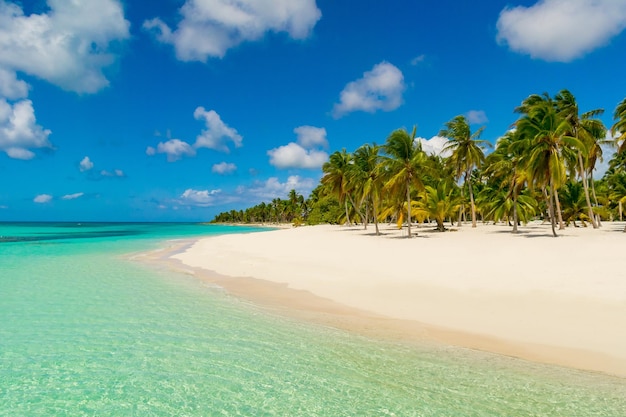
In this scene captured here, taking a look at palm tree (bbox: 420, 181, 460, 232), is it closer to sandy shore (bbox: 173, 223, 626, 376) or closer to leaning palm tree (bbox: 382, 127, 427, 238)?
leaning palm tree (bbox: 382, 127, 427, 238)

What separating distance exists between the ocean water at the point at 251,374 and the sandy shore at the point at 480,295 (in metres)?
0.94

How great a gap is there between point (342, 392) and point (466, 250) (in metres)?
14.9

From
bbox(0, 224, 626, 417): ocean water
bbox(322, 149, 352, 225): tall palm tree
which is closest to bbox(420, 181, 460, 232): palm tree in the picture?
bbox(322, 149, 352, 225): tall palm tree

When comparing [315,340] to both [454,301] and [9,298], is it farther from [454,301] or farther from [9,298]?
[9,298]

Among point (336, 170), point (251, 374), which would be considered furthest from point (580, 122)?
point (251, 374)

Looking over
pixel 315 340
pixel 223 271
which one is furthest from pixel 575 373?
pixel 223 271

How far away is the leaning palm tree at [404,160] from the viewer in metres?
27.0

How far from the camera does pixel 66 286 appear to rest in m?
13.6

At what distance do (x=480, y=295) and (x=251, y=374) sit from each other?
7.12m

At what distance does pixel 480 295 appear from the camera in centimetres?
990

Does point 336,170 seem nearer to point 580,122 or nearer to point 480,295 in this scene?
point 580,122

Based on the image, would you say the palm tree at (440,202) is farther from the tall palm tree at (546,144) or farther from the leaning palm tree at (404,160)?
the tall palm tree at (546,144)

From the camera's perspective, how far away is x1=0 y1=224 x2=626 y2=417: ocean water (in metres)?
4.67

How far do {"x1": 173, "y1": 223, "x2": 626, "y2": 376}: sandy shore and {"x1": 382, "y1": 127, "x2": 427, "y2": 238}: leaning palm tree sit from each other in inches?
413
